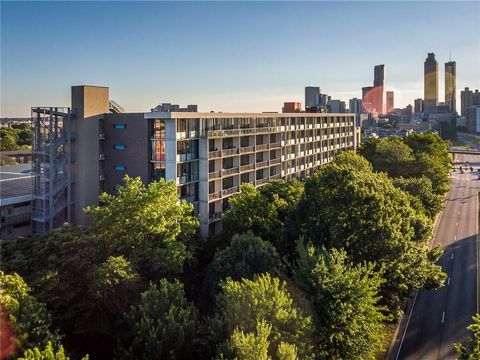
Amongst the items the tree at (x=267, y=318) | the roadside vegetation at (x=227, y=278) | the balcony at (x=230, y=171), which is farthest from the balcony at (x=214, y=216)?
the tree at (x=267, y=318)

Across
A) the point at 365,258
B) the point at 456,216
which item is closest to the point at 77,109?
the point at 365,258

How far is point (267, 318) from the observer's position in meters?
23.8

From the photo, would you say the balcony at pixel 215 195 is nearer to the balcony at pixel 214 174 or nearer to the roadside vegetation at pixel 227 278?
the balcony at pixel 214 174

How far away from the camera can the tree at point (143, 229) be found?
3547cm

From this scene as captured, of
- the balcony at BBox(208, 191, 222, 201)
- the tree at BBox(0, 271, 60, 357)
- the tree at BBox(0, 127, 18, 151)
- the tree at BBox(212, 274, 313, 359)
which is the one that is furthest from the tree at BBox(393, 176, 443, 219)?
the tree at BBox(0, 127, 18, 151)

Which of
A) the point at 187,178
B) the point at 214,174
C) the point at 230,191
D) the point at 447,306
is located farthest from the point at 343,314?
the point at 230,191

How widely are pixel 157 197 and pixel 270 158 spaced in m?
34.7

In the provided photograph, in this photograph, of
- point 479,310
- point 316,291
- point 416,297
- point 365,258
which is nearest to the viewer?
point 316,291

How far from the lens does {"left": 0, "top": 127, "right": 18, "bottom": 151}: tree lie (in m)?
110

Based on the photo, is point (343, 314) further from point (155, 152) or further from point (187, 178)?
point (155, 152)

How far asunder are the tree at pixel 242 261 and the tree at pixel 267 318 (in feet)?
26.4

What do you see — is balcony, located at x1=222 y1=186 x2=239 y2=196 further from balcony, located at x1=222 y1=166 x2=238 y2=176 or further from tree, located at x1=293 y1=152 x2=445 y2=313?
tree, located at x1=293 y1=152 x2=445 y2=313

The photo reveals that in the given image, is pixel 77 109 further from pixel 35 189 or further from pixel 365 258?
pixel 365 258

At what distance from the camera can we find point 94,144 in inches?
2051
